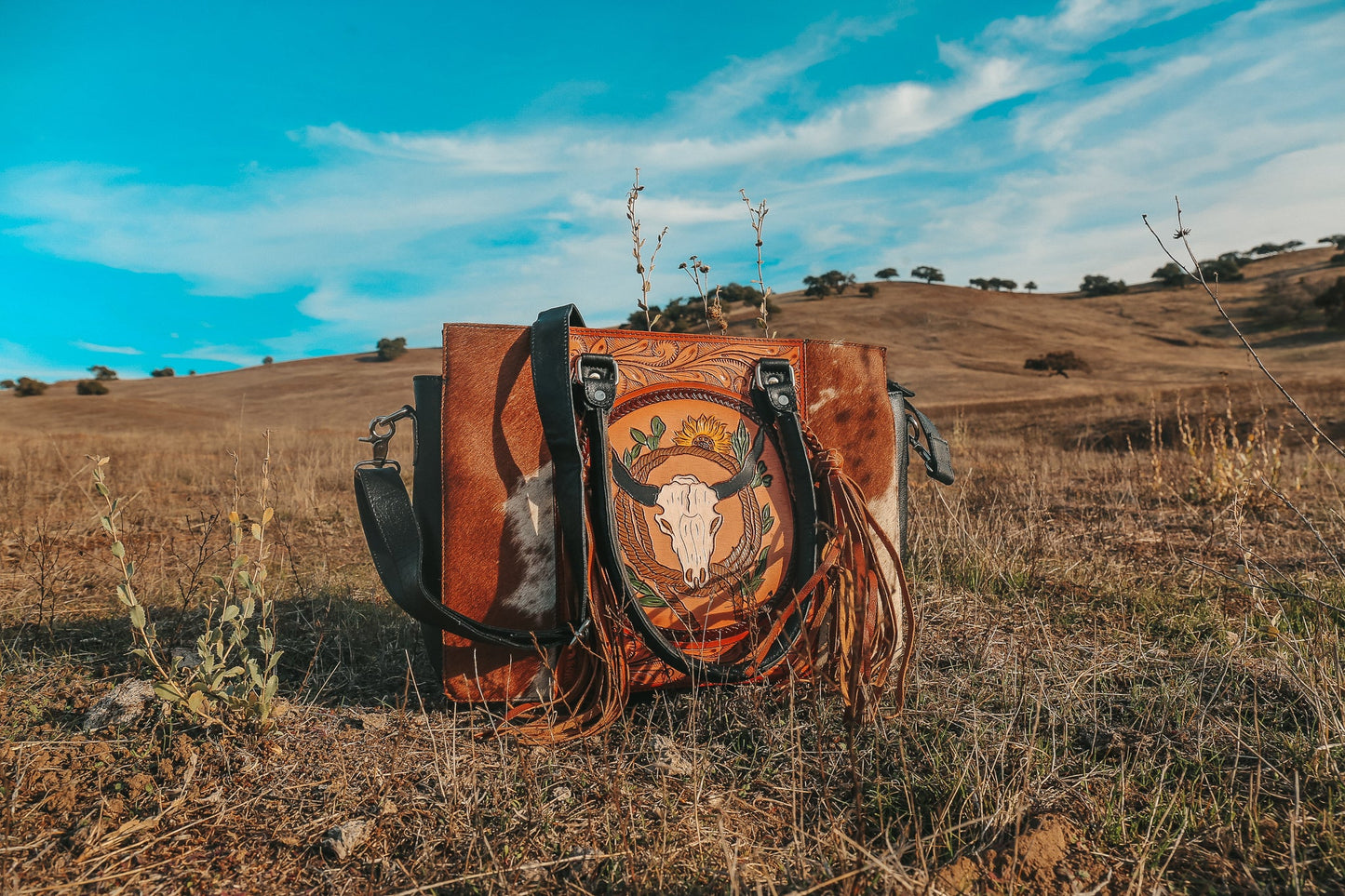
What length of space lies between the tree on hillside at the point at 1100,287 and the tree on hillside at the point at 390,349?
177ft

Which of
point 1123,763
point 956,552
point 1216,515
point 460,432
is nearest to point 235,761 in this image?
point 460,432

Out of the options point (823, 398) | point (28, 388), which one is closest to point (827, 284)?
point (28, 388)

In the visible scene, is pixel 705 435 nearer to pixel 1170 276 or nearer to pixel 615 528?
pixel 615 528

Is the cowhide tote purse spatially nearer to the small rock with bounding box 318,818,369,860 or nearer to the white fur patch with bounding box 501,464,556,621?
the white fur patch with bounding box 501,464,556,621

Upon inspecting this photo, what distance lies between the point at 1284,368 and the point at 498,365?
34.5 metres

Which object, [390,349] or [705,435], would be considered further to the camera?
[390,349]

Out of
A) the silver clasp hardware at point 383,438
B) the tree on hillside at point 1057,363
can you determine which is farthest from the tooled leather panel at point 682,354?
the tree on hillside at point 1057,363

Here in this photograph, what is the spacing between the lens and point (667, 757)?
2.01m

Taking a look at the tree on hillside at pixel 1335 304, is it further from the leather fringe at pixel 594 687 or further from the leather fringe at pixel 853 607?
the leather fringe at pixel 594 687

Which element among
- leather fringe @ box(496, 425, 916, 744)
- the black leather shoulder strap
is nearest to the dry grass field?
leather fringe @ box(496, 425, 916, 744)

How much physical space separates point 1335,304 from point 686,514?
4957 cm

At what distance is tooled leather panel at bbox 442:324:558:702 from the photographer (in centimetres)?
215

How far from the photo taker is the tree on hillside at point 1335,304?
122 ft

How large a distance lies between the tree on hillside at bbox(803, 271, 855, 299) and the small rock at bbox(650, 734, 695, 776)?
60.0 meters
